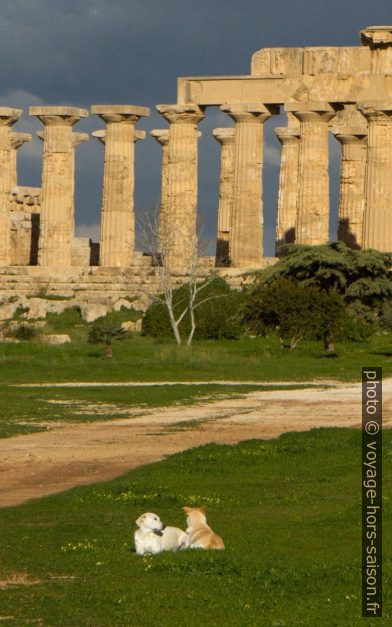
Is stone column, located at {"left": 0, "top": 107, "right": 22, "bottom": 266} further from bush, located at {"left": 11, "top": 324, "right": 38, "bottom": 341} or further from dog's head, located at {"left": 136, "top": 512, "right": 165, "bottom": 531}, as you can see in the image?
dog's head, located at {"left": 136, "top": 512, "right": 165, "bottom": 531}

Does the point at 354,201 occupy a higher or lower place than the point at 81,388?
higher

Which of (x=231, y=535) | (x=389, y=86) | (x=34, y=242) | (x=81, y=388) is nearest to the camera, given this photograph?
(x=231, y=535)

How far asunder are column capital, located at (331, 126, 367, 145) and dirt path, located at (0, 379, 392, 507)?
33587mm

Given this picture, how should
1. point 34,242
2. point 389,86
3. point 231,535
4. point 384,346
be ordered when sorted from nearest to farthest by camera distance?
1. point 231,535
2. point 384,346
3. point 389,86
4. point 34,242

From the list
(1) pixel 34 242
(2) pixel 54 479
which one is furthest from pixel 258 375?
(1) pixel 34 242

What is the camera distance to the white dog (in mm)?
16266

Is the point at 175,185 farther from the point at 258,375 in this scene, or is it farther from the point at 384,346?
the point at 258,375

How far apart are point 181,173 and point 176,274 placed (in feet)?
17.6

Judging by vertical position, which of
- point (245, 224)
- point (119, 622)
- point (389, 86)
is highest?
point (389, 86)

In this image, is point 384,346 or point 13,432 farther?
point 384,346

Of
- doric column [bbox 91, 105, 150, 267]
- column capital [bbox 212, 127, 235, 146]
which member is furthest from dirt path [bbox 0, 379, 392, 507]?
column capital [bbox 212, 127, 235, 146]

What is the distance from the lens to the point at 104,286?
64562 millimetres

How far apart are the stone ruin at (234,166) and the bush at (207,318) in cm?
516

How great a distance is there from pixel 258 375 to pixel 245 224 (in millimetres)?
22948
